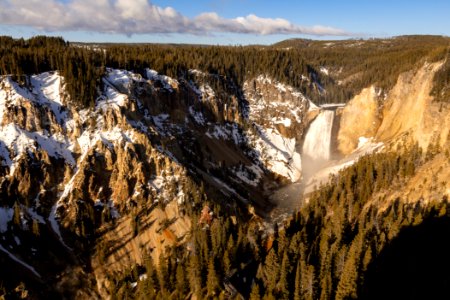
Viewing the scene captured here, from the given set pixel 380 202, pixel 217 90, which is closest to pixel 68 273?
pixel 380 202

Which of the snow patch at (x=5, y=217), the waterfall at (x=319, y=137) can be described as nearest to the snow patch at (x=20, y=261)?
the snow patch at (x=5, y=217)

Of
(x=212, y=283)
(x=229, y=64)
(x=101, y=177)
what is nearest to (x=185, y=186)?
(x=101, y=177)

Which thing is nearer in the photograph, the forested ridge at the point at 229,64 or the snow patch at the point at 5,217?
the snow patch at the point at 5,217

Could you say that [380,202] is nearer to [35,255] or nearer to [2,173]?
[35,255]

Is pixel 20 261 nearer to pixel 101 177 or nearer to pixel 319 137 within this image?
pixel 101 177

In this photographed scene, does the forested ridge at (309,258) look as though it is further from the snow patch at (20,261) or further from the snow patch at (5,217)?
the snow patch at (5,217)

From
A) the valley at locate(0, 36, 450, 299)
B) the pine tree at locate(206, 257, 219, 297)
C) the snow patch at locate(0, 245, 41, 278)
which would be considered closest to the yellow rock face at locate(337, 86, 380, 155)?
the valley at locate(0, 36, 450, 299)

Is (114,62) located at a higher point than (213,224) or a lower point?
higher
